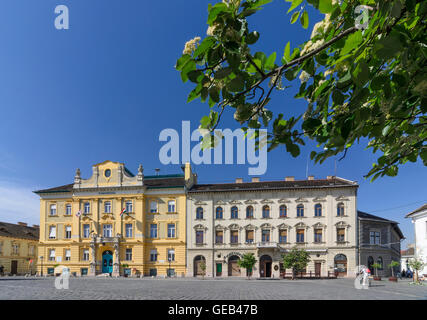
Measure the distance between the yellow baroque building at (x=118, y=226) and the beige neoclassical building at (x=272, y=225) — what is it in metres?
2.43

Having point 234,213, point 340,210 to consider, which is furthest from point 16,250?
point 340,210

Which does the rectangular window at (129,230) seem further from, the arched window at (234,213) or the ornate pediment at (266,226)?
the ornate pediment at (266,226)

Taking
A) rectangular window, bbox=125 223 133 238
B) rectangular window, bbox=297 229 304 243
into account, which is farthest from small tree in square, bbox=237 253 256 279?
rectangular window, bbox=125 223 133 238

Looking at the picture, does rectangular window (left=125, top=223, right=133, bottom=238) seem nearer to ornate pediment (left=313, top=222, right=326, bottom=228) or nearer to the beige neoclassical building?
the beige neoclassical building

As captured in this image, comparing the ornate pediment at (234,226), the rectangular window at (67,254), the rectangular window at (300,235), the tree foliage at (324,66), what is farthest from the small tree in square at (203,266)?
the tree foliage at (324,66)

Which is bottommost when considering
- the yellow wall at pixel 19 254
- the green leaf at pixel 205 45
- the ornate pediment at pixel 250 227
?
the yellow wall at pixel 19 254

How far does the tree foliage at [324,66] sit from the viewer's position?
1.94 m

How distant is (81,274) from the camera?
4488 cm

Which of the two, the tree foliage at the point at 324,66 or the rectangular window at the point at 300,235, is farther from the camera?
the rectangular window at the point at 300,235

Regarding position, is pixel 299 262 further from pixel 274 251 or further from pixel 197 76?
pixel 197 76

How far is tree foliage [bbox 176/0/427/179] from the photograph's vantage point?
1938 mm

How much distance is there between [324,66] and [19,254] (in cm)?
6442

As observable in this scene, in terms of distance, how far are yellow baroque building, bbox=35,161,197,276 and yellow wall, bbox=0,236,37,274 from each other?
33.4ft
